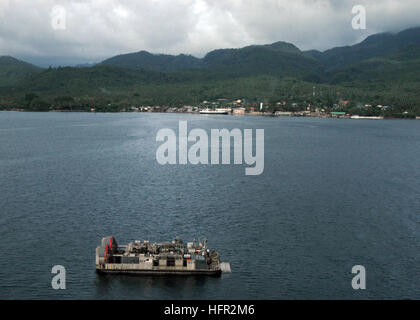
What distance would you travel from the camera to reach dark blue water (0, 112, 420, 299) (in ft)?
82.9

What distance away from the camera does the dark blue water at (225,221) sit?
25281 mm

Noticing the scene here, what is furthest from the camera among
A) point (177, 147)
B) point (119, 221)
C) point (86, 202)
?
point (177, 147)

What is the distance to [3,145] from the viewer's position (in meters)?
79.2

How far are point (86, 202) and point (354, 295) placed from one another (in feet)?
83.7

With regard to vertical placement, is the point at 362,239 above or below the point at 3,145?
below

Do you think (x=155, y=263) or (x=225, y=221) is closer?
(x=155, y=263)

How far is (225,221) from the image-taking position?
36188 mm

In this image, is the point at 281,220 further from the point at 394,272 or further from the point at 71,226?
the point at 71,226

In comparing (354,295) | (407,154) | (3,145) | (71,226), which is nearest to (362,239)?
(354,295)

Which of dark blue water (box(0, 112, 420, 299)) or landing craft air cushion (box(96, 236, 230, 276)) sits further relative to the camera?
landing craft air cushion (box(96, 236, 230, 276))

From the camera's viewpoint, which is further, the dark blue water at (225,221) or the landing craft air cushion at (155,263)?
the landing craft air cushion at (155,263)

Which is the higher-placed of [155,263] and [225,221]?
[225,221]
